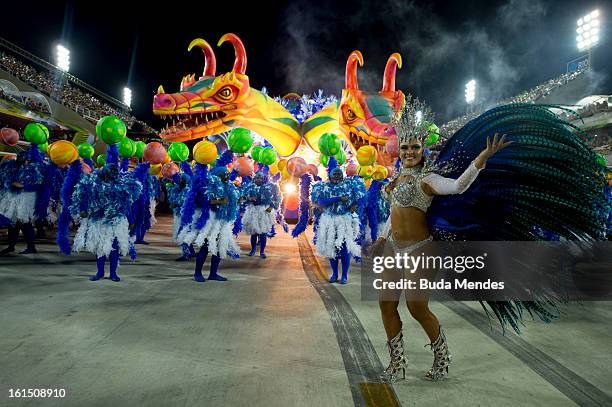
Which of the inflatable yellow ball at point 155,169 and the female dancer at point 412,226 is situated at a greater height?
the inflatable yellow ball at point 155,169

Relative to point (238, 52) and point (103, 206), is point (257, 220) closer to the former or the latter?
point (103, 206)

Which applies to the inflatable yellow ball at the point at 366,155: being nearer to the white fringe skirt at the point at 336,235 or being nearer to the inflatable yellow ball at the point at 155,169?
the white fringe skirt at the point at 336,235

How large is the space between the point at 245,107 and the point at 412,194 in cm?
1210

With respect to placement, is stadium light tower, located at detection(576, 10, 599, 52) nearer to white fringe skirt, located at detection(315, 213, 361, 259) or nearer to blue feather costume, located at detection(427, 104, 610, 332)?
white fringe skirt, located at detection(315, 213, 361, 259)

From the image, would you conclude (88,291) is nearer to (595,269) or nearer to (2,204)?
(2,204)

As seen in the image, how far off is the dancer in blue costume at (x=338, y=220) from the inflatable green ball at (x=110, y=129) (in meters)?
3.07

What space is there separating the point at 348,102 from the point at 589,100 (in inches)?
534

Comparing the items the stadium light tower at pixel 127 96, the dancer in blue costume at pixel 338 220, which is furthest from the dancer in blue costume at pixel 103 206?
the stadium light tower at pixel 127 96

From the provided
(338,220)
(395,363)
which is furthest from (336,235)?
(395,363)

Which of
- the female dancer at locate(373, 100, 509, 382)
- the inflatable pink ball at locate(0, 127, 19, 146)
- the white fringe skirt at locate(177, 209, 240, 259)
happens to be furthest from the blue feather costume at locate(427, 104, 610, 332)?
the inflatable pink ball at locate(0, 127, 19, 146)

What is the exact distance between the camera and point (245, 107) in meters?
14.1

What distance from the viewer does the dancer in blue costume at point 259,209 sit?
867 cm

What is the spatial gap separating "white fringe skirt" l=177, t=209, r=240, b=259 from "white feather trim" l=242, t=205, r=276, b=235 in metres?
2.50

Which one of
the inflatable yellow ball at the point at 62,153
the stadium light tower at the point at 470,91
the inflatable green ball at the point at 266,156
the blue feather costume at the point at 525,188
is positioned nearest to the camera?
the blue feather costume at the point at 525,188
